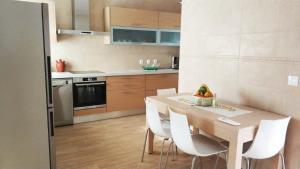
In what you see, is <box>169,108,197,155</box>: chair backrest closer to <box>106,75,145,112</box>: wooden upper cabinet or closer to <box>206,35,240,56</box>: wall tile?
<box>206,35,240,56</box>: wall tile

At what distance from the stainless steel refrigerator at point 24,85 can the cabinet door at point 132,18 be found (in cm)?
239

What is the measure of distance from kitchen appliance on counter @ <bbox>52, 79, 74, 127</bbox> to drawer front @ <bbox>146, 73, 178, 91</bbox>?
1.50 m

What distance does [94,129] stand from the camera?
12.4 ft

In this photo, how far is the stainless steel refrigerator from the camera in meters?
1.82

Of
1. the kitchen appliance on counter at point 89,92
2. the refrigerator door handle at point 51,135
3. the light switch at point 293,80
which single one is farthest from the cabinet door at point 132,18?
the light switch at point 293,80

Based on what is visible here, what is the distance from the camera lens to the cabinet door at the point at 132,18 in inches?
168

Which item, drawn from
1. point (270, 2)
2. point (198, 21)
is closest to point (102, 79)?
point (198, 21)

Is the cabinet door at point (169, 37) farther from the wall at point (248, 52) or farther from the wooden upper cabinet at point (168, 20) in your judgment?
the wall at point (248, 52)

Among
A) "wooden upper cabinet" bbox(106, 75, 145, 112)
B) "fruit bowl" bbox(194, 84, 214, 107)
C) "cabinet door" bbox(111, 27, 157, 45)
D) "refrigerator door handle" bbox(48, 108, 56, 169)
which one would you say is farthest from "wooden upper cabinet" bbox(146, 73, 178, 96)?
"refrigerator door handle" bbox(48, 108, 56, 169)

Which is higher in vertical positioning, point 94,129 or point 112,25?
point 112,25

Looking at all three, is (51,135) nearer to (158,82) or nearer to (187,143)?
(187,143)

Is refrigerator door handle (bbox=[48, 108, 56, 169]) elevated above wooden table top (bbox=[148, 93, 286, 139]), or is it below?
below

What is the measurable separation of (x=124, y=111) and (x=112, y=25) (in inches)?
64.5

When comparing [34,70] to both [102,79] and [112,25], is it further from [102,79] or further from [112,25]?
[112,25]
